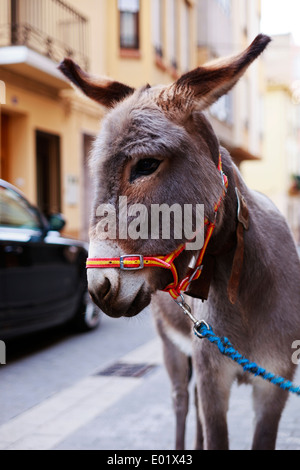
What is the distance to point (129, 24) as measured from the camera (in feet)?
52.9

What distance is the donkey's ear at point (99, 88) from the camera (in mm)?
2311

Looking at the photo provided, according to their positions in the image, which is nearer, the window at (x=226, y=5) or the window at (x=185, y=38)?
the window at (x=185, y=38)

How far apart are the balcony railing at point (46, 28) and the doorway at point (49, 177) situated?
6.89ft

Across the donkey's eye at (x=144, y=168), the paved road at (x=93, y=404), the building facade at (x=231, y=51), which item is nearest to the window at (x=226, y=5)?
the building facade at (x=231, y=51)

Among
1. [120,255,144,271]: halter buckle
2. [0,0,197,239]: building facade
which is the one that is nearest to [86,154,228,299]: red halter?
[120,255,144,271]: halter buckle

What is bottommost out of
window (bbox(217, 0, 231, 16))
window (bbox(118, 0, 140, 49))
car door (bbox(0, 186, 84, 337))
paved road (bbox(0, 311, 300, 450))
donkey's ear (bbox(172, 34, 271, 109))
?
paved road (bbox(0, 311, 300, 450))

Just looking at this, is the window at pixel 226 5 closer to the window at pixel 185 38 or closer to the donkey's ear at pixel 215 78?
the window at pixel 185 38

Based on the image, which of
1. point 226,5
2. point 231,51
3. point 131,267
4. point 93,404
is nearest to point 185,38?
point 231,51

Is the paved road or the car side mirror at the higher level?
the car side mirror

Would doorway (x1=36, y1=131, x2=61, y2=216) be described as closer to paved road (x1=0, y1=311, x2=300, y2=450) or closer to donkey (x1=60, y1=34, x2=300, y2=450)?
paved road (x1=0, y1=311, x2=300, y2=450)

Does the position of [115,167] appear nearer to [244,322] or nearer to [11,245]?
[244,322]

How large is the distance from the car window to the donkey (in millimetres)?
4345

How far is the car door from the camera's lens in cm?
623

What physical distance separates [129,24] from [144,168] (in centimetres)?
1526
